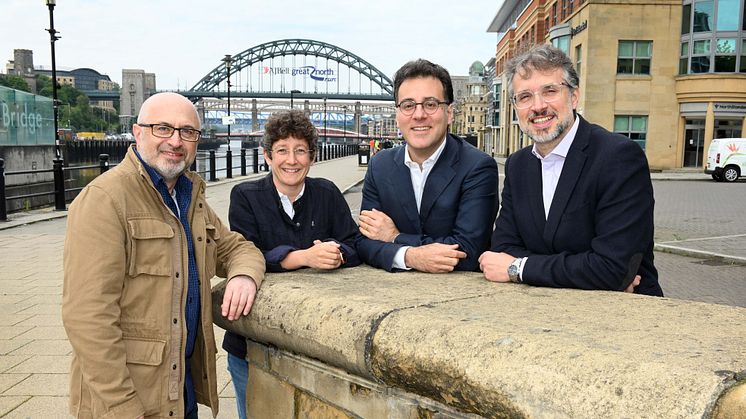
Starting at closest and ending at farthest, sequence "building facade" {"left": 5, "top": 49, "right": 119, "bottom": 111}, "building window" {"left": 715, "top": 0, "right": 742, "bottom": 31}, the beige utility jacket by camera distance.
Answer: the beige utility jacket < "building window" {"left": 715, "top": 0, "right": 742, "bottom": 31} < "building facade" {"left": 5, "top": 49, "right": 119, "bottom": 111}

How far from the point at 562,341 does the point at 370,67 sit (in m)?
145

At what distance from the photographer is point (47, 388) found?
376 centimetres

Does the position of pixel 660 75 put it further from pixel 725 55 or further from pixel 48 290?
pixel 48 290

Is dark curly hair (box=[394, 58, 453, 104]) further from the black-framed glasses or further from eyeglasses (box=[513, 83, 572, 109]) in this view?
the black-framed glasses

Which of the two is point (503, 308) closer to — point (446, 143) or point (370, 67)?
point (446, 143)

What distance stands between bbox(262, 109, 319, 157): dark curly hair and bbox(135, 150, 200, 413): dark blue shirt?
0.47 m

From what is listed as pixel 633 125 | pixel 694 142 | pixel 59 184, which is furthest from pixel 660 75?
pixel 59 184

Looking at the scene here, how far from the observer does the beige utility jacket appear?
5.79 feet

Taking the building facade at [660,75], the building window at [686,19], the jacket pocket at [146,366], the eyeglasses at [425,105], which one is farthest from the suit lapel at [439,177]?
the building window at [686,19]

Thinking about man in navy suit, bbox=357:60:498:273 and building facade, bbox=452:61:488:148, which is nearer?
man in navy suit, bbox=357:60:498:273

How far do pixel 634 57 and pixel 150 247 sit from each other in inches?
1320

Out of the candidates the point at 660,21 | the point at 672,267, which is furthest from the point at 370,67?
the point at 672,267

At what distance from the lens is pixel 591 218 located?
211 cm

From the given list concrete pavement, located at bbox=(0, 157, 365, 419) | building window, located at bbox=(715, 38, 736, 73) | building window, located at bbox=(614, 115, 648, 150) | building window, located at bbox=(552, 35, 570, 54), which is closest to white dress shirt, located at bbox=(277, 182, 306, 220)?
concrete pavement, located at bbox=(0, 157, 365, 419)
